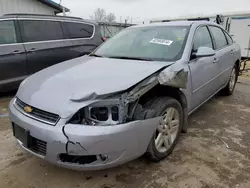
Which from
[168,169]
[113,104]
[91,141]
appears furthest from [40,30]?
[168,169]

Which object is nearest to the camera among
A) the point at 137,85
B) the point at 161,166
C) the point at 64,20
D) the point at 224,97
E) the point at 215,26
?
the point at 137,85

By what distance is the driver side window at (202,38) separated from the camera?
308cm

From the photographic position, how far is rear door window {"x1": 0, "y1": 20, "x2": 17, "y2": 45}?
435cm

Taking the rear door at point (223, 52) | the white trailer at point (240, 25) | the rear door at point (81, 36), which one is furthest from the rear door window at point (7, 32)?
the white trailer at point (240, 25)

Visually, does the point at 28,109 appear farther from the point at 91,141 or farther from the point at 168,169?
the point at 168,169

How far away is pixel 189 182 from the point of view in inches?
84.5

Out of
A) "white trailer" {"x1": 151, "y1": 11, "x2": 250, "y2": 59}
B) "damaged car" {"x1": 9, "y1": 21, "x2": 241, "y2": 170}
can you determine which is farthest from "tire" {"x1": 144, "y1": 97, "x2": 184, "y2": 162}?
"white trailer" {"x1": 151, "y1": 11, "x2": 250, "y2": 59}

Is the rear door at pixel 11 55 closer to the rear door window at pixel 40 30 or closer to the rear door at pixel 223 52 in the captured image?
the rear door window at pixel 40 30

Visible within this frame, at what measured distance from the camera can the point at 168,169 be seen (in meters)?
2.34

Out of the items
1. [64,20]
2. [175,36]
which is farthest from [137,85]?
[64,20]

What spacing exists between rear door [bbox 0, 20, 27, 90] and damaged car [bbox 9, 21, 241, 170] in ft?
7.18

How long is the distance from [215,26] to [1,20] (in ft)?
13.2

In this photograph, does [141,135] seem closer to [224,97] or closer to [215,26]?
[215,26]

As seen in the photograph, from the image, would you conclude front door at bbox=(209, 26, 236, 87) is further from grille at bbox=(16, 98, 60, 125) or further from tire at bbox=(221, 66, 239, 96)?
grille at bbox=(16, 98, 60, 125)
